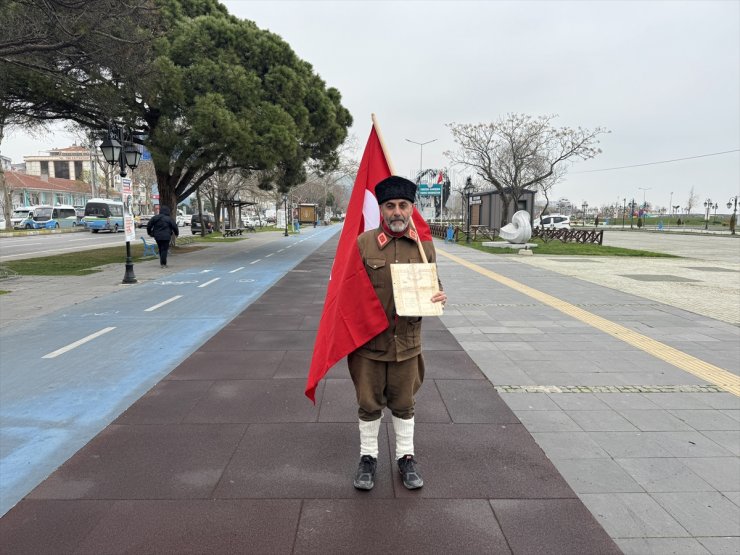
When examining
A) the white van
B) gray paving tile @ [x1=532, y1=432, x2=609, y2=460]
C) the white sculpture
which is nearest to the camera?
gray paving tile @ [x1=532, y1=432, x2=609, y2=460]

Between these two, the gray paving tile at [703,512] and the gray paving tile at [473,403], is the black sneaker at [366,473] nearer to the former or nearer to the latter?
the gray paving tile at [473,403]

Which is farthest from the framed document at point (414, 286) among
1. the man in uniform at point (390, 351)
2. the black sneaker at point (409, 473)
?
the black sneaker at point (409, 473)

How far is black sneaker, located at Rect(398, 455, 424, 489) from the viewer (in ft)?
10.2

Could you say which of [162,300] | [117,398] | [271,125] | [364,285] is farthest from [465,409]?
[271,125]

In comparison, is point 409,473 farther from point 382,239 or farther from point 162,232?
point 162,232

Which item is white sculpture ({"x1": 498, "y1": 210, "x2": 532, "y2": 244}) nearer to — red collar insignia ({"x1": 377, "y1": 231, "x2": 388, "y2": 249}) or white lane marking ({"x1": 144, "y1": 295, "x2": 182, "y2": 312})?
white lane marking ({"x1": 144, "y1": 295, "x2": 182, "y2": 312})

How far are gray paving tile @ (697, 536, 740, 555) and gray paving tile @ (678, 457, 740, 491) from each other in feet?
1.96

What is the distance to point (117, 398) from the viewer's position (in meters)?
4.65

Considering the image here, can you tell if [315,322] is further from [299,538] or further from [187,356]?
[299,538]

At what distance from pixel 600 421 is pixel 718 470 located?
92cm

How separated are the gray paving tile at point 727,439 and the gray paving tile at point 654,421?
161 mm

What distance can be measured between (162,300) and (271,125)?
33.5 feet

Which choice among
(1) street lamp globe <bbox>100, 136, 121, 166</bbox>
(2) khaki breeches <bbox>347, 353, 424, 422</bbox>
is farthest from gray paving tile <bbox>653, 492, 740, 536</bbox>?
(1) street lamp globe <bbox>100, 136, 121, 166</bbox>

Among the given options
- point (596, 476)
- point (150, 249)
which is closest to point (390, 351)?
point (596, 476)
